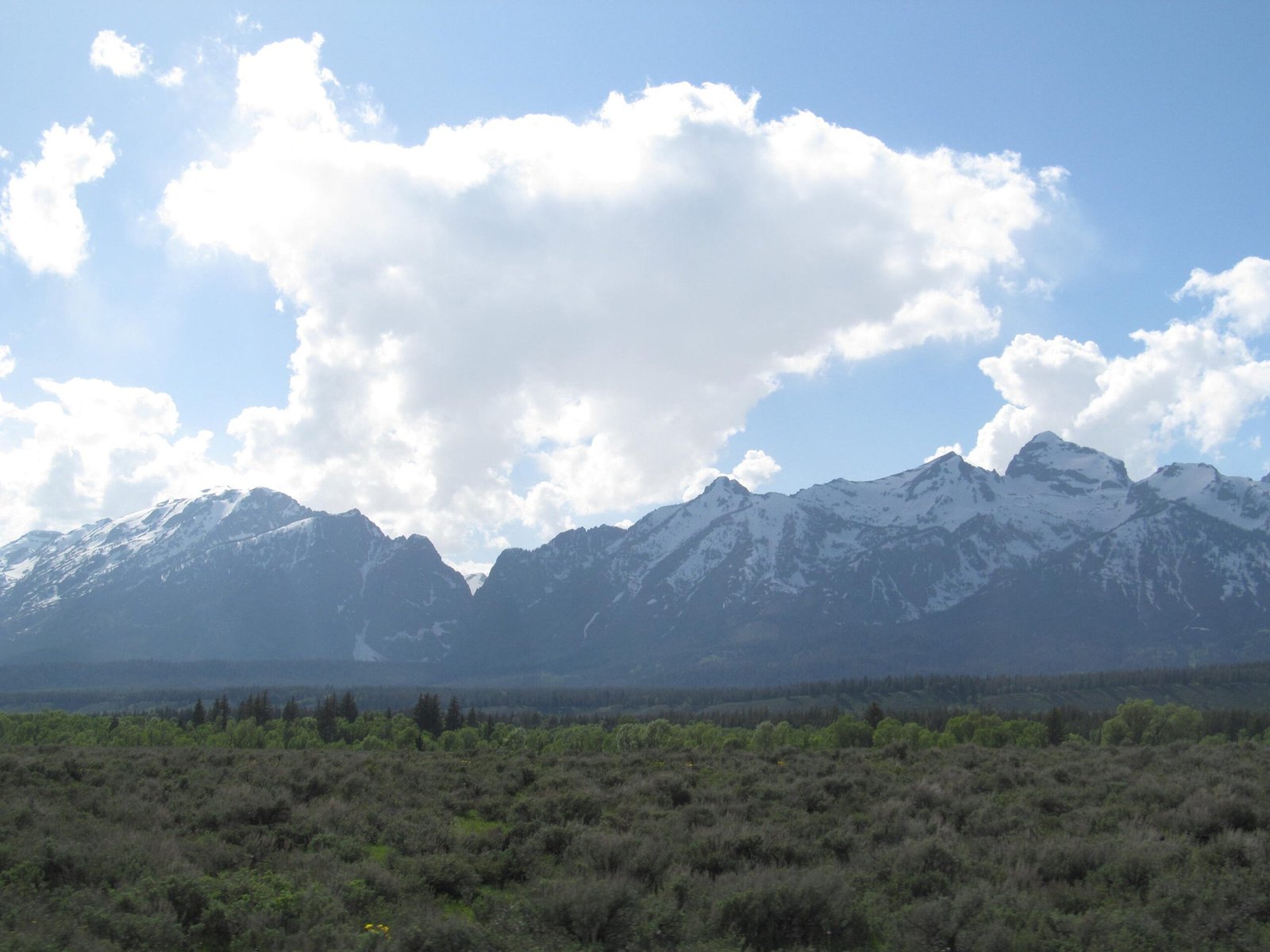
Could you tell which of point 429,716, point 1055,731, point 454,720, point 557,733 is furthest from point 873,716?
point 429,716

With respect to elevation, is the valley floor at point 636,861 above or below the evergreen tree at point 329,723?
above

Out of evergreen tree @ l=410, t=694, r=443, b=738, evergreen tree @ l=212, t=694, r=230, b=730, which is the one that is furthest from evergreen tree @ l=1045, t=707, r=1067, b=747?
evergreen tree @ l=212, t=694, r=230, b=730

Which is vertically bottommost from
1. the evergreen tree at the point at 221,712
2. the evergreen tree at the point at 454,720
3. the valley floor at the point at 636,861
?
the evergreen tree at the point at 454,720

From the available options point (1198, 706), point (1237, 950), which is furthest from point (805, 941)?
point (1198, 706)

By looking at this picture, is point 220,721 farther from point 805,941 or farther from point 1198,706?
point 1198,706

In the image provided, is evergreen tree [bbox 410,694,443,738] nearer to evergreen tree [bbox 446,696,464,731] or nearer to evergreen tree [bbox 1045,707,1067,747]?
evergreen tree [bbox 446,696,464,731]

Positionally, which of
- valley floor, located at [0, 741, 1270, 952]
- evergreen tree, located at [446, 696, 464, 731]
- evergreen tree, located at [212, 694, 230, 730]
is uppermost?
valley floor, located at [0, 741, 1270, 952]

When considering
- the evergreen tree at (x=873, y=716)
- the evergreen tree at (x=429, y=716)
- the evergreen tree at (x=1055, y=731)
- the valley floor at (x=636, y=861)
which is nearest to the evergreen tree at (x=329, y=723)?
the evergreen tree at (x=429, y=716)

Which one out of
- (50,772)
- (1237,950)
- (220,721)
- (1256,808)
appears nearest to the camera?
(1237,950)

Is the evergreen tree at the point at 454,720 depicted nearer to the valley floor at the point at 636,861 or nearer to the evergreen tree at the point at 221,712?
the evergreen tree at the point at 221,712

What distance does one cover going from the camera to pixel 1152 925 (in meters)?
11.1

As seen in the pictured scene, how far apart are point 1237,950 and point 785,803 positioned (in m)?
11.2

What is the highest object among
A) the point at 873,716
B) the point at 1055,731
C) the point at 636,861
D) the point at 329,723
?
the point at 636,861

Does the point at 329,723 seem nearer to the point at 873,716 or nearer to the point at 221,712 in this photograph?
the point at 221,712
